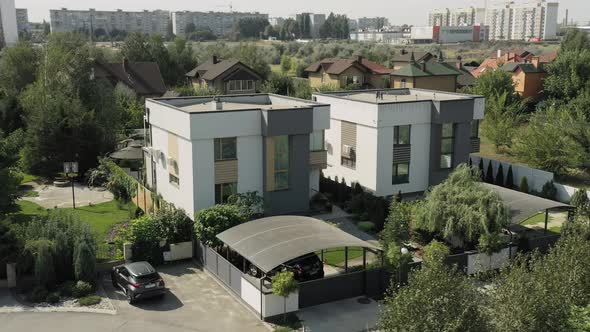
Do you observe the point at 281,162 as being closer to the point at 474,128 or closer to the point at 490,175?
the point at 474,128

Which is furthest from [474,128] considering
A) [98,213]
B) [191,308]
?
[98,213]

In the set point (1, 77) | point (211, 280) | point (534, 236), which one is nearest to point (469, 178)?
point (534, 236)

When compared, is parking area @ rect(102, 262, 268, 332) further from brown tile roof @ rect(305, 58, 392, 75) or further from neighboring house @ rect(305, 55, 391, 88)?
brown tile roof @ rect(305, 58, 392, 75)

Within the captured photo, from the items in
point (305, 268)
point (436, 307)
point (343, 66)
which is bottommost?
point (305, 268)

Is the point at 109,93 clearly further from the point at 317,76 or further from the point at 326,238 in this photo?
the point at 317,76

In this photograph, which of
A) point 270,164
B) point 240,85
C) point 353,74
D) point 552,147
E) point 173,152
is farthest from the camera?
point 353,74

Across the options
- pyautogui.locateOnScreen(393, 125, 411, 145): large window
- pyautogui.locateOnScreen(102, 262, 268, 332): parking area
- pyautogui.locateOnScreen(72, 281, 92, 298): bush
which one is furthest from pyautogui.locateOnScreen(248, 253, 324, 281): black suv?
pyautogui.locateOnScreen(393, 125, 411, 145): large window
